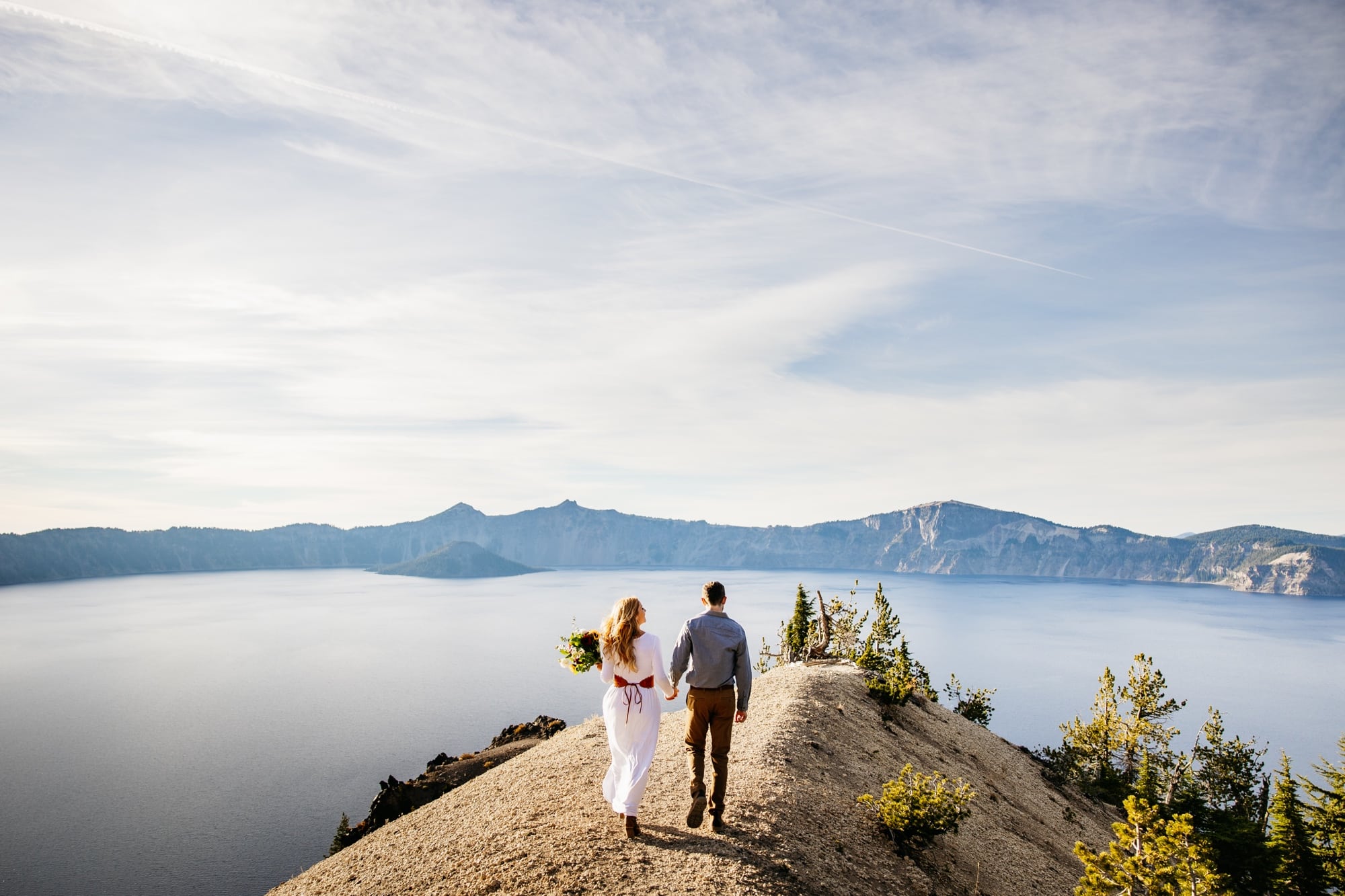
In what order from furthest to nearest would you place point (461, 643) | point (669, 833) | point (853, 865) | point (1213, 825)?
point (461, 643), point (1213, 825), point (853, 865), point (669, 833)

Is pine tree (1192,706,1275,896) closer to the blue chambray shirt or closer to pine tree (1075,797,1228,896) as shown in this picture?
pine tree (1075,797,1228,896)

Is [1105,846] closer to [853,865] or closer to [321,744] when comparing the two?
[853,865]

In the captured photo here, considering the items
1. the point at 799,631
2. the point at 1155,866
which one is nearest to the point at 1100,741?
the point at 799,631

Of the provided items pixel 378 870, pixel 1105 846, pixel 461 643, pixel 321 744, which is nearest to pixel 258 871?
pixel 321 744

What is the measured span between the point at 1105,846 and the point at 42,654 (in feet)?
653

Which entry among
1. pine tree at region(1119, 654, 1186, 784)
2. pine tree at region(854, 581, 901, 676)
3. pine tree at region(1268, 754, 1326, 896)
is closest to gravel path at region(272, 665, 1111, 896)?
pine tree at region(1268, 754, 1326, 896)

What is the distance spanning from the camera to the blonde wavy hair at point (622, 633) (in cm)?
950

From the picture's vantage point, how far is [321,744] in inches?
3199

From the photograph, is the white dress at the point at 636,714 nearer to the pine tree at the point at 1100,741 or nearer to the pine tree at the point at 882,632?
the pine tree at the point at 882,632

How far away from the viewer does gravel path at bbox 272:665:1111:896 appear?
32.4 feet

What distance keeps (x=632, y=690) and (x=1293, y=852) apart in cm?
3179

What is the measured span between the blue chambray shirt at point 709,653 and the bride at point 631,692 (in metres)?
0.29

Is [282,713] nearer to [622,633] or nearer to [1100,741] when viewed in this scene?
[1100,741]

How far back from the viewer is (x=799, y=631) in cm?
4894
